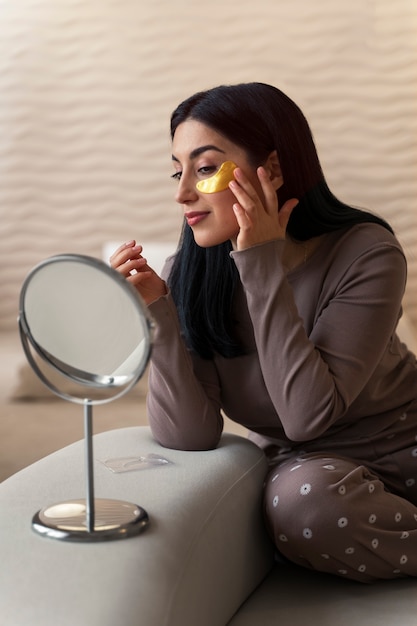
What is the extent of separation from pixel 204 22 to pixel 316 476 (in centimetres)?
322

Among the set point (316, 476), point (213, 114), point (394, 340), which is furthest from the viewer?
point (394, 340)

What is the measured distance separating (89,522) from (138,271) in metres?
0.54

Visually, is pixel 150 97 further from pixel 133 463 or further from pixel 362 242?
pixel 133 463

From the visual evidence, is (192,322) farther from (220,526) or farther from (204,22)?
(204,22)

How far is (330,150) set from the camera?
14.1ft

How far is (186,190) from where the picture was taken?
1617mm

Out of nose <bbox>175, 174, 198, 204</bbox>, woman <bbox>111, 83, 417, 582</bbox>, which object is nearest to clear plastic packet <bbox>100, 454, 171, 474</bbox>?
woman <bbox>111, 83, 417, 582</bbox>

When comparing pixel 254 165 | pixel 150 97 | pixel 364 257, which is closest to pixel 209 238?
pixel 254 165

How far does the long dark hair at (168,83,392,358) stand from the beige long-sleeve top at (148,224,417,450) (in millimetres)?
36

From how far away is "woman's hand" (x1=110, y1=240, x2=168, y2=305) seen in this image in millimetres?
1624

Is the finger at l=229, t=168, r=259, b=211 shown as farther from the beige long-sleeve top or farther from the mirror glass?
the mirror glass

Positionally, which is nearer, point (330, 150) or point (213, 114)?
point (213, 114)

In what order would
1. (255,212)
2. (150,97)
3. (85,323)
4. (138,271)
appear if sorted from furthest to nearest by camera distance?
(150,97), (138,271), (255,212), (85,323)

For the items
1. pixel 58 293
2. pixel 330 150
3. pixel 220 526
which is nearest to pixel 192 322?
pixel 220 526
